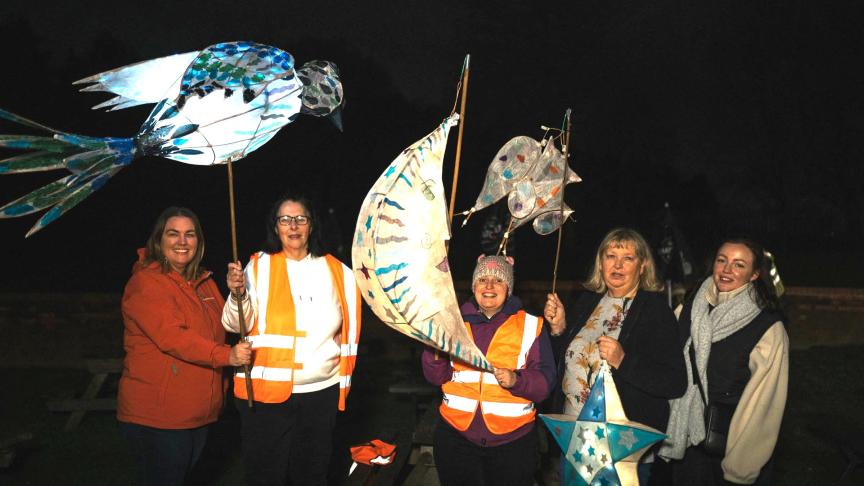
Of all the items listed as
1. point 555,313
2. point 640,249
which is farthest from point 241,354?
point 640,249

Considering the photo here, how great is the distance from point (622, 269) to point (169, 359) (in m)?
1.89

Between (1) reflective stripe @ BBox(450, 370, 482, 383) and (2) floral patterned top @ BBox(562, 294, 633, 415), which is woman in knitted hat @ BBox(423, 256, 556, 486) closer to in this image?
(1) reflective stripe @ BBox(450, 370, 482, 383)

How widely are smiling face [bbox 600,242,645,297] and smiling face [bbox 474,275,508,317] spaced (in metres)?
0.43

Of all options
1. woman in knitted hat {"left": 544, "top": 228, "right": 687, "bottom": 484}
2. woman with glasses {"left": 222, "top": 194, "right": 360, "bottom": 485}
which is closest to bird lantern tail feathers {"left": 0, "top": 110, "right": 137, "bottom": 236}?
woman with glasses {"left": 222, "top": 194, "right": 360, "bottom": 485}

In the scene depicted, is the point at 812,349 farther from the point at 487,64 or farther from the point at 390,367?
the point at 487,64

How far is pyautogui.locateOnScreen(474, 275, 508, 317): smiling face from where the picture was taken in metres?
2.76

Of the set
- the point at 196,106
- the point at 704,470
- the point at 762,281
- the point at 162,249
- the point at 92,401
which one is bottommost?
the point at 92,401

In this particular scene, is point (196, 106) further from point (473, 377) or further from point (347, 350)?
point (473, 377)

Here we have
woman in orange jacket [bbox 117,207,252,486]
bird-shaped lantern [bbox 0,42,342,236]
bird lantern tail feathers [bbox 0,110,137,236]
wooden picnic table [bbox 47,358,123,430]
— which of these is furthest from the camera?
wooden picnic table [bbox 47,358,123,430]

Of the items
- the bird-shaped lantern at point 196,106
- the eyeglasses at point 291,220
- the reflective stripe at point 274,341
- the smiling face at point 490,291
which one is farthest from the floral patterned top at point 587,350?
the bird-shaped lantern at point 196,106

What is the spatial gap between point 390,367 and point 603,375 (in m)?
4.83

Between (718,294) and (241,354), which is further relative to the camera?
(718,294)

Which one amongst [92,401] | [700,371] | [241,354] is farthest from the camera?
[92,401]

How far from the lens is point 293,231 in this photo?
2.97 m
